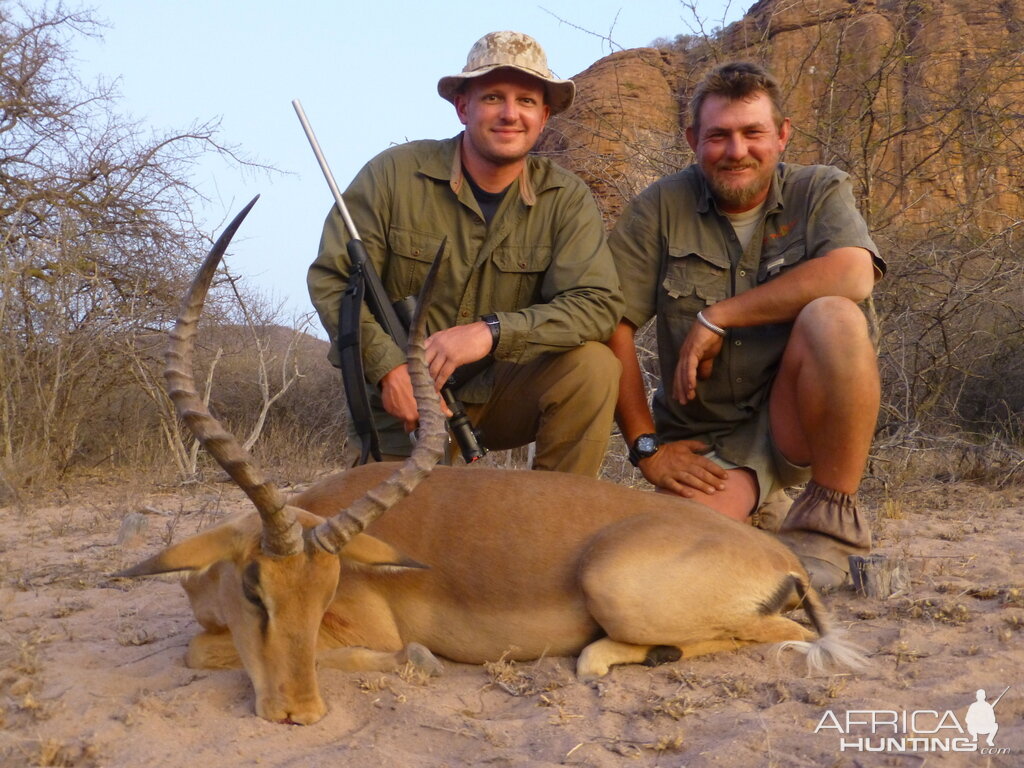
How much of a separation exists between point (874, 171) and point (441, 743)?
7538 millimetres

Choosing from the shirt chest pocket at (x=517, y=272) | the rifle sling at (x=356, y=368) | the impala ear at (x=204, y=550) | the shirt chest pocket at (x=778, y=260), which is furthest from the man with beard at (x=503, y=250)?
the impala ear at (x=204, y=550)

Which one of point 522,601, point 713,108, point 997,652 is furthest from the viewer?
point 713,108

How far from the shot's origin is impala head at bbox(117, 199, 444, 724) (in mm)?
3383

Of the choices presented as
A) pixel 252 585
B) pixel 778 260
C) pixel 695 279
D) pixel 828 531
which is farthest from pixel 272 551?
pixel 778 260

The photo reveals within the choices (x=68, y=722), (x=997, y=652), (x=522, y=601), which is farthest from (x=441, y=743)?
(x=997, y=652)

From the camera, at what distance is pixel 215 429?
341 centimetres

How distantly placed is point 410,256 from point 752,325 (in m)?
1.96

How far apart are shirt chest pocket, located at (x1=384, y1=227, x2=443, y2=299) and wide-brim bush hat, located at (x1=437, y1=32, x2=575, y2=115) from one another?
890 mm

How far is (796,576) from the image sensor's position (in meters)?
4.15

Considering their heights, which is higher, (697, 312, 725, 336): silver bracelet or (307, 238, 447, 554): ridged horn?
(697, 312, 725, 336): silver bracelet

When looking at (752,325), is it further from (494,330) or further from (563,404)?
(494,330)

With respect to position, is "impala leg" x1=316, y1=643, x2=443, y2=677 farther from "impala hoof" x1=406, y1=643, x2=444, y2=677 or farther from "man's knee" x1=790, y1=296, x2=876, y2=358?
"man's knee" x1=790, y1=296, x2=876, y2=358

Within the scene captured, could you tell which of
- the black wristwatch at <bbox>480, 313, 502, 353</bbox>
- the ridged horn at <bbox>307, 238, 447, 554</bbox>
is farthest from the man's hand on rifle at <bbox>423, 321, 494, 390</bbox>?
the ridged horn at <bbox>307, 238, 447, 554</bbox>

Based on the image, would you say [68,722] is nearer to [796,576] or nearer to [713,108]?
[796,576]
